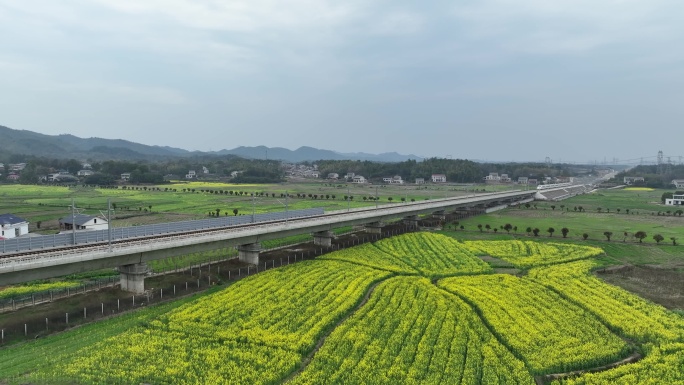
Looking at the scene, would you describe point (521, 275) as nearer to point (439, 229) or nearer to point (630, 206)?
point (439, 229)

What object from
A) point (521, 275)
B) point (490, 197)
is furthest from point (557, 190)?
point (521, 275)

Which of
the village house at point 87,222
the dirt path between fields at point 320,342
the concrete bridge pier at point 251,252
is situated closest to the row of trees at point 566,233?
the dirt path between fields at point 320,342

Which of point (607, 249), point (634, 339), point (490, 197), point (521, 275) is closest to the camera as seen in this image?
point (634, 339)

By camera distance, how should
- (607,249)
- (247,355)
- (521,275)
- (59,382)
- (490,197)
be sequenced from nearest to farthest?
(59,382) < (247,355) < (521,275) < (607,249) < (490,197)

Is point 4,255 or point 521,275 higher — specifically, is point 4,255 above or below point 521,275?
above

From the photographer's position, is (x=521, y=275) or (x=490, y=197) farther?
(x=490, y=197)

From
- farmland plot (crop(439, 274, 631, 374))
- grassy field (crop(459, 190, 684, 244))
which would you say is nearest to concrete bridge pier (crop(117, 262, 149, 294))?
farmland plot (crop(439, 274, 631, 374))

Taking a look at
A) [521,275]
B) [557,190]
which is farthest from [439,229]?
[557,190]

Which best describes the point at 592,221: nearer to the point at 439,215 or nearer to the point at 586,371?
the point at 439,215
